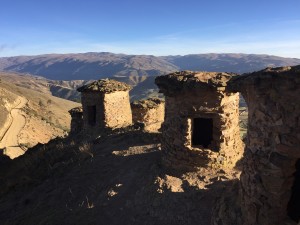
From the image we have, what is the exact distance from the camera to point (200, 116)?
9.95 metres

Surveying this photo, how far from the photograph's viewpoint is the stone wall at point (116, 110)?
58.4 ft

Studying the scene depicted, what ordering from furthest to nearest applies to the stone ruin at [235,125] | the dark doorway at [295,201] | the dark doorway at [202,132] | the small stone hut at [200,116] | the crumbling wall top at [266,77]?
the dark doorway at [202,132] → the small stone hut at [200,116] → the dark doorway at [295,201] → the stone ruin at [235,125] → the crumbling wall top at [266,77]

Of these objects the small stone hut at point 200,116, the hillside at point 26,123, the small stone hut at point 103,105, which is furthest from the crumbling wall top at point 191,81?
the hillside at point 26,123

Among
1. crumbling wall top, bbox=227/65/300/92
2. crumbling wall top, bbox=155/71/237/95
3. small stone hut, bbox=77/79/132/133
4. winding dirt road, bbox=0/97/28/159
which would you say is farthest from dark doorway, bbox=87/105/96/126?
crumbling wall top, bbox=227/65/300/92

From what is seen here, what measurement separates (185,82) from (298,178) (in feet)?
14.0

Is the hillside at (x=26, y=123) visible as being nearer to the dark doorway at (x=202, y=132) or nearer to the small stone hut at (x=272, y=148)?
the dark doorway at (x=202, y=132)

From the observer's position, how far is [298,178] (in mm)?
6629

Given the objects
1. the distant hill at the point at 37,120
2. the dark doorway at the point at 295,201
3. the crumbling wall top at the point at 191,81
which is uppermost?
the crumbling wall top at the point at 191,81

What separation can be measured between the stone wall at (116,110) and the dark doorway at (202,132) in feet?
22.8

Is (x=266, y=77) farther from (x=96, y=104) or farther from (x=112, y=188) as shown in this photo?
(x=96, y=104)

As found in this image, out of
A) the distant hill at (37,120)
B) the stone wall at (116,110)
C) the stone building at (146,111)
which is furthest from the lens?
the distant hill at (37,120)

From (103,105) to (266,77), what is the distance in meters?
12.5

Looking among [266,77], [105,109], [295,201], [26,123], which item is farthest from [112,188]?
[26,123]

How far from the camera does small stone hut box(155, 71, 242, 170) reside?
32.0 ft
